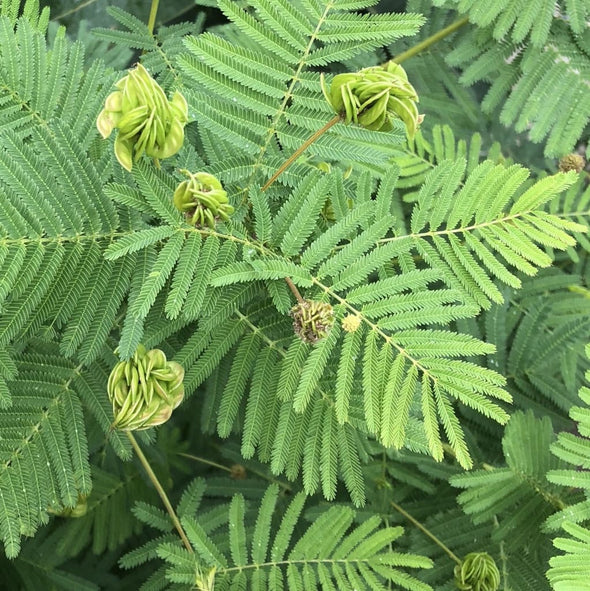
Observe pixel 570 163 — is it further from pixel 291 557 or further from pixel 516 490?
pixel 291 557

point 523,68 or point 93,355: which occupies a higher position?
point 523,68

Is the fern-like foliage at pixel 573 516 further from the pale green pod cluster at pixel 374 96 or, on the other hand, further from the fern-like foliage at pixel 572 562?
the pale green pod cluster at pixel 374 96

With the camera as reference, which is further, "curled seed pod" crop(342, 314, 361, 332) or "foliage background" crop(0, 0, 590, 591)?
"foliage background" crop(0, 0, 590, 591)

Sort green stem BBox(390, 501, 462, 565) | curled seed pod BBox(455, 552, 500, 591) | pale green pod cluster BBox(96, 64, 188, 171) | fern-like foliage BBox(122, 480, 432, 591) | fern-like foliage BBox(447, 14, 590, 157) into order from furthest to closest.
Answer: fern-like foliage BBox(447, 14, 590, 157) < green stem BBox(390, 501, 462, 565) < curled seed pod BBox(455, 552, 500, 591) < fern-like foliage BBox(122, 480, 432, 591) < pale green pod cluster BBox(96, 64, 188, 171)

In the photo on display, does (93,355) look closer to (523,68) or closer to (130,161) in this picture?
(130,161)

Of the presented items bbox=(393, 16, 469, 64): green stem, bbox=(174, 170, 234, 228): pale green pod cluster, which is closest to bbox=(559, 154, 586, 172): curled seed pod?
bbox=(393, 16, 469, 64): green stem

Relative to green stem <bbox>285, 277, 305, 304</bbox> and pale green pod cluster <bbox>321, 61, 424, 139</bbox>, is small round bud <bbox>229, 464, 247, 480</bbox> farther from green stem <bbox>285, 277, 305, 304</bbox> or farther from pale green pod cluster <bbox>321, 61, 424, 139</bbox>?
pale green pod cluster <bbox>321, 61, 424, 139</bbox>

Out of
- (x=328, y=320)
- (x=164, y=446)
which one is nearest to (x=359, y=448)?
(x=328, y=320)
